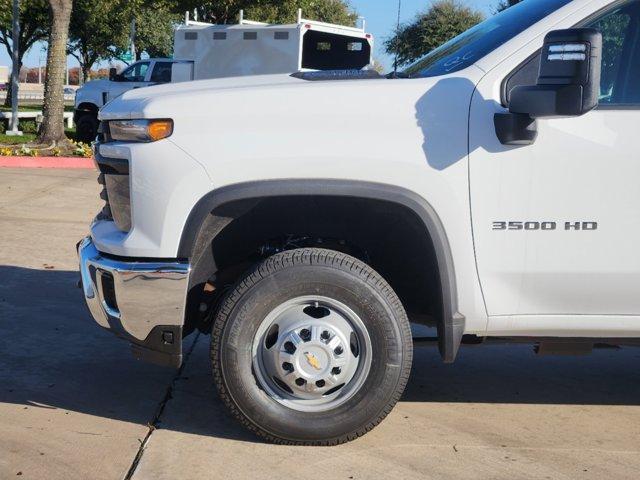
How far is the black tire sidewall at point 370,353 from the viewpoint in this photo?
13.9 ft

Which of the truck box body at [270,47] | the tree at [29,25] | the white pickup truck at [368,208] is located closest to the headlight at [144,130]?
the white pickup truck at [368,208]

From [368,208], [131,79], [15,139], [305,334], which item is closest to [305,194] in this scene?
[368,208]

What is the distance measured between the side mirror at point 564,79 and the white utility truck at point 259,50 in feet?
53.4

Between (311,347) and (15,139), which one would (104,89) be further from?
(311,347)

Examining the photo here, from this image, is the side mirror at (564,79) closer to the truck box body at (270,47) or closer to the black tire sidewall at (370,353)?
Result: the black tire sidewall at (370,353)

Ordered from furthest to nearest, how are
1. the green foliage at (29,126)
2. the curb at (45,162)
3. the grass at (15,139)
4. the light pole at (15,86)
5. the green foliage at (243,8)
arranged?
the green foliage at (243,8)
the green foliage at (29,126)
the light pole at (15,86)
the grass at (15,139)
the curb at (45,162)

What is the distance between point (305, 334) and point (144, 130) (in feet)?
3.60

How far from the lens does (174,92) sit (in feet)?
14.3

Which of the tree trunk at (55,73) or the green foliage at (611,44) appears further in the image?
the tree trunk at (55,73)

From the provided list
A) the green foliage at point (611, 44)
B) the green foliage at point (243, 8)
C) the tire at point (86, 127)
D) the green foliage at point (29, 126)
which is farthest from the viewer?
the green foliage at point (243, 8)

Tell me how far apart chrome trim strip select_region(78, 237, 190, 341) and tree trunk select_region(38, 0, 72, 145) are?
14.6 meters

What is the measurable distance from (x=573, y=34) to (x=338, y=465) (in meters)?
1.98

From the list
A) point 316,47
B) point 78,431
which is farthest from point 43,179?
point 78,431

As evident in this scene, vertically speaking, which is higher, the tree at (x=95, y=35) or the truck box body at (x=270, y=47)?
the tree at (x=95, y=35)
